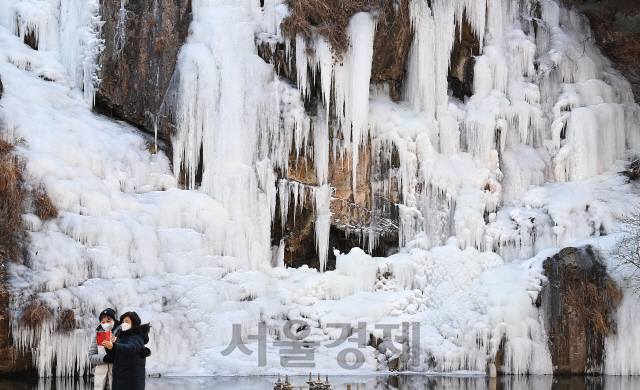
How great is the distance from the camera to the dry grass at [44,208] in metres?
16.2

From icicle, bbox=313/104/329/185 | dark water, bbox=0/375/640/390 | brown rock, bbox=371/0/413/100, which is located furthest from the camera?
brown rock, bbox=371/0/413/100

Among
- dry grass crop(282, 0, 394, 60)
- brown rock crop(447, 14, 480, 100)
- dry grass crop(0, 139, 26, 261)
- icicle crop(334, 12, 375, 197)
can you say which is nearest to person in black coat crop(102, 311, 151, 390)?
dry grass crop(0, 139, 26, 261)

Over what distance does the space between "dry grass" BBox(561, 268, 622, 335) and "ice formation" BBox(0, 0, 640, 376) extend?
376 millimetres

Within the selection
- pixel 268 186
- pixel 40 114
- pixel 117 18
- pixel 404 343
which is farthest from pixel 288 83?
pixel 404 343

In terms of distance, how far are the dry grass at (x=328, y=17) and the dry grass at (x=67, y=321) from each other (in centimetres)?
860

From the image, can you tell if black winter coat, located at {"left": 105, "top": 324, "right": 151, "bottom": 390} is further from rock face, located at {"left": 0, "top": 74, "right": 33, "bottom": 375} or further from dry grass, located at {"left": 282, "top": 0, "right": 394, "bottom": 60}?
dry grass, located at {"left": 282, "top": 0, "right": 394, "bottom": 60}

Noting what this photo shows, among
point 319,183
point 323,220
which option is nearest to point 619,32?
point 319,183

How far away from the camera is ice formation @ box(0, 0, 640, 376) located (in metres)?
16.5

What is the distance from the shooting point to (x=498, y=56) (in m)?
21.5

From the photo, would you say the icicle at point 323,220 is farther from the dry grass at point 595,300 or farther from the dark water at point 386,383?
the dry grass at point 595,300

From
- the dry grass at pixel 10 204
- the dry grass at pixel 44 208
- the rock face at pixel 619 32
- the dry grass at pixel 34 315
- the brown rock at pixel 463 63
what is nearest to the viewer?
the dry grass at pixel 34 315

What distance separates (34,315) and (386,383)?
21.6 ft

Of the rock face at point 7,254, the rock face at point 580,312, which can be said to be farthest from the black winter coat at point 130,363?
the rock face at point 580,312

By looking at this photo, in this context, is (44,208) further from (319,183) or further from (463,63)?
(463,63)
